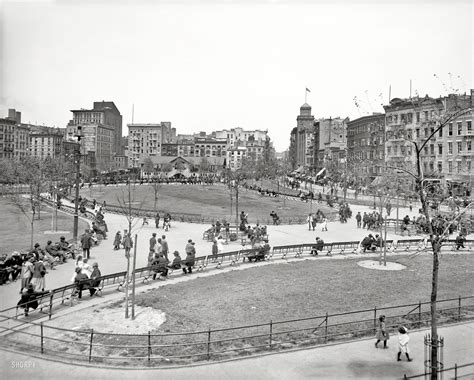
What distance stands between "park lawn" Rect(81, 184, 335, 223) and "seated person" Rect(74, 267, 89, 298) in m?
27.9

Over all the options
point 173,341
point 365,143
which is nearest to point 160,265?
point 173,341

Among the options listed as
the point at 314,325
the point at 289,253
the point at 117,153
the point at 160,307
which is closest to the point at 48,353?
the point at 160,307

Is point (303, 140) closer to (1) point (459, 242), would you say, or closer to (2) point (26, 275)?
(1) point (459, 242)

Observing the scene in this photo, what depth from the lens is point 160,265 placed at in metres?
20.7

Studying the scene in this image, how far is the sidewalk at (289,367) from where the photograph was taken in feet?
37.1

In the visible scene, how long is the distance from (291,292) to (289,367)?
746 cm

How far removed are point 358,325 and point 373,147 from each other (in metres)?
79.5

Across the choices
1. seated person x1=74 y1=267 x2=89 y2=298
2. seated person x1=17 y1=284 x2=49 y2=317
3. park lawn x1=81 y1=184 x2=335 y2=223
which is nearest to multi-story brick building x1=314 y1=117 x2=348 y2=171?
park lawn x1=81 y1=184 x2=335 y2=223

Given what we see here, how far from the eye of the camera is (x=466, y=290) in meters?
20.5

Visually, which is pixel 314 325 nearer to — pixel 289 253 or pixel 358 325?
pixel 358 325

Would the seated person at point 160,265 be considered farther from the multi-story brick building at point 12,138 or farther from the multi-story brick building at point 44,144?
the multi-story brick building at point 44,144

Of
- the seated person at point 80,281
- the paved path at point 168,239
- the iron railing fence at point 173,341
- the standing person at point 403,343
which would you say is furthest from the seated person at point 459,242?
the seated person at point 80,281

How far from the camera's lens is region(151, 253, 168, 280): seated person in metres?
20.7

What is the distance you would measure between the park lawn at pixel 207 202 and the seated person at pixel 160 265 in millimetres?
24403
